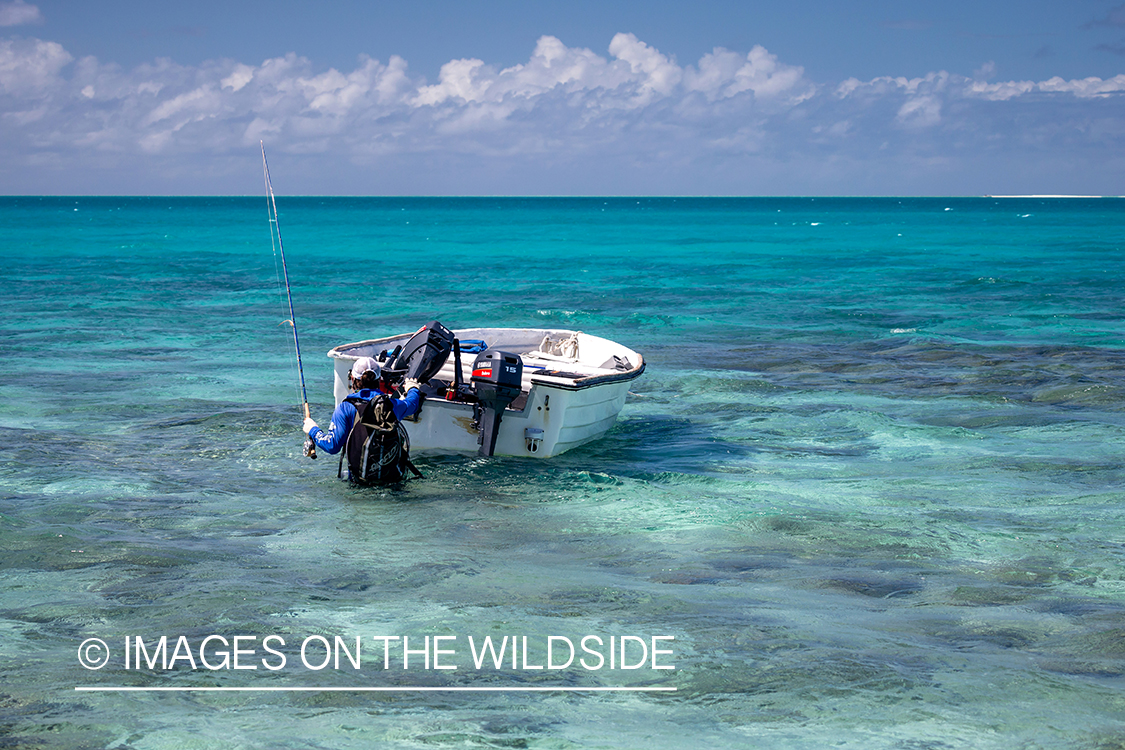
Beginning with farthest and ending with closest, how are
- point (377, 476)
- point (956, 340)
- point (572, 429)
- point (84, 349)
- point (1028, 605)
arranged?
point (956, 340) < point (84, 349) < point (572, 429) < point (377, 476) < point (1028, 605)

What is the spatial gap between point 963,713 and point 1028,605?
199 centimetres

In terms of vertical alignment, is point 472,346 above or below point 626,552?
above

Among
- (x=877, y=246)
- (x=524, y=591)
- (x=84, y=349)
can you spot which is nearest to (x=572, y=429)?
(x=524, y=591)

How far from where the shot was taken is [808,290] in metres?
32.5

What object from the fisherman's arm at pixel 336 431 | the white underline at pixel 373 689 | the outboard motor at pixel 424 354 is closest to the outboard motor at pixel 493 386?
the outboard motor at pixel 424 354

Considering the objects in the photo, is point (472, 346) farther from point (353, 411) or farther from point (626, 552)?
point (626, 552)

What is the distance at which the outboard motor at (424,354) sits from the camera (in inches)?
400

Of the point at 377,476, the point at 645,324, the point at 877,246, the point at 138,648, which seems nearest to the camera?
the point at 138,648

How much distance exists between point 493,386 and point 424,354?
0.75m

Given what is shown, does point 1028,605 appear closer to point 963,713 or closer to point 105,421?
point 963,713

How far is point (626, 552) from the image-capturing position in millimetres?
8164

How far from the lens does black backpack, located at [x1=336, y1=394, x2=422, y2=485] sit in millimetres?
9258

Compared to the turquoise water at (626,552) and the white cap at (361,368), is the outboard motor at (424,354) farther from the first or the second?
the turquoise water at (626,552)

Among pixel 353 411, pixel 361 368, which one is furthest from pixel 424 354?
pixel 353 411
